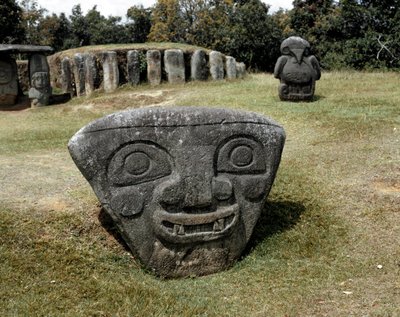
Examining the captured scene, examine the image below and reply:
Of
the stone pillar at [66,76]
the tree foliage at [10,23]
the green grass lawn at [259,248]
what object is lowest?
the green grass lawn at [259,248]

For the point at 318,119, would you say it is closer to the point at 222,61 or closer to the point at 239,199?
the point at 239,199

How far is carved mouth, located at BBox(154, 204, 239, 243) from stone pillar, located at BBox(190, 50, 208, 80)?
13156 millimetres

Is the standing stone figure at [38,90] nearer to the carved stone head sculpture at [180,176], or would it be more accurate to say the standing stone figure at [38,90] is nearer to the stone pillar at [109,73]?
the stone pillar at [109,73]

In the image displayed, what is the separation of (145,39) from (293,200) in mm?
38252

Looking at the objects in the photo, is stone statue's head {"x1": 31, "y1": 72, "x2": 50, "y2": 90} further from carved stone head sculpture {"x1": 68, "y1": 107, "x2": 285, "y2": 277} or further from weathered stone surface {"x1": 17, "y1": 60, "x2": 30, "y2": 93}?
carved stone head sculpture {"x1": 68, "y1": 107, "x2": 285, "y2": 277}

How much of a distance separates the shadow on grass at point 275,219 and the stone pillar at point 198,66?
1180 cm

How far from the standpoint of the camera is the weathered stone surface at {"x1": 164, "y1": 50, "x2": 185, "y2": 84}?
1819 centimetres

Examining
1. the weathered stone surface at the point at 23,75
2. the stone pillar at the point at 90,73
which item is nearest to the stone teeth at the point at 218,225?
the stone pillar at the point at 90,73

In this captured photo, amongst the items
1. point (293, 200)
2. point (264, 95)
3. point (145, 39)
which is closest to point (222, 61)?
point (264, 95)

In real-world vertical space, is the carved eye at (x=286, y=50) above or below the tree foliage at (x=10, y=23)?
below

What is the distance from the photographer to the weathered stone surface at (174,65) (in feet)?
59.7

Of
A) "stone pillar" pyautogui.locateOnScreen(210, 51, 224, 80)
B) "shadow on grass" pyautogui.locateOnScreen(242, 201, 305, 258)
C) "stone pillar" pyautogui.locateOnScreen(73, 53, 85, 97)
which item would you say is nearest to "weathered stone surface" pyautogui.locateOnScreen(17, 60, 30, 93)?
"stone pillar" pyautogui.locateOnScreen(73, 53, 85, 97)

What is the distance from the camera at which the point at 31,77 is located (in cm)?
1684

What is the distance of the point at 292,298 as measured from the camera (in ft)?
16.7
